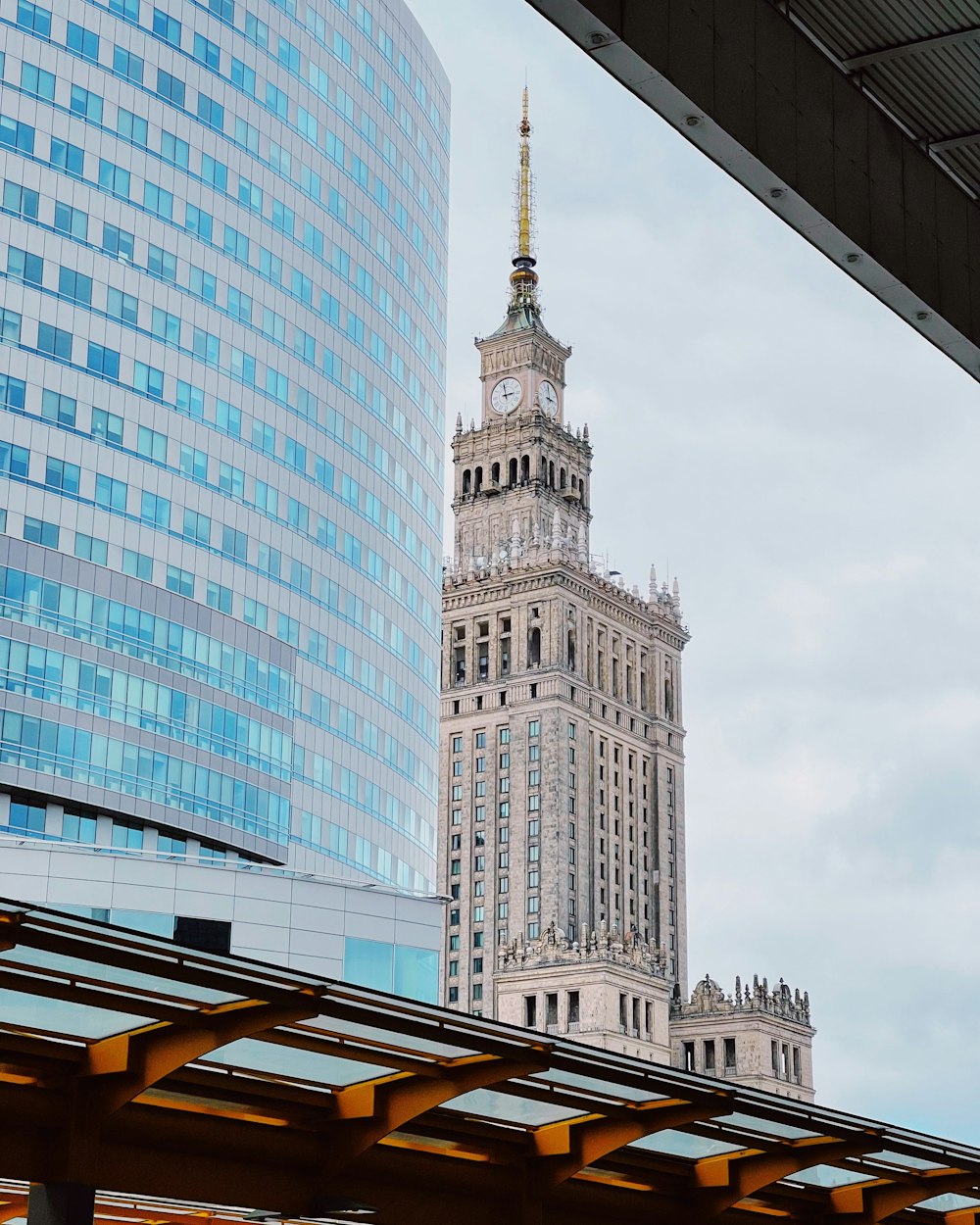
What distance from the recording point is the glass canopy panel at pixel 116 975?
11922mm

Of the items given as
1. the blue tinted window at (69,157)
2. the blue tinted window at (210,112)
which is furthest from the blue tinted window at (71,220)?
the blue tinted window at (210,112)

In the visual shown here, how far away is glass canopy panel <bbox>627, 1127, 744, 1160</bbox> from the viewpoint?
18.0 m

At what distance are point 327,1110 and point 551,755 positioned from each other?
519ft

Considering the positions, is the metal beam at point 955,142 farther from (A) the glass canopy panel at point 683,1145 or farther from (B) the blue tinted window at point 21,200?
(B) the blue tinted window at point 21,200

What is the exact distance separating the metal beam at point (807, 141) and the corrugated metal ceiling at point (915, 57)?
13 centimetres

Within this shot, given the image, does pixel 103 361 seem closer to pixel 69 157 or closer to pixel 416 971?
pixel 69 157

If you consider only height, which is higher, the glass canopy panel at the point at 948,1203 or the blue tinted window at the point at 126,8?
the blue tinted window at the point at 126,8

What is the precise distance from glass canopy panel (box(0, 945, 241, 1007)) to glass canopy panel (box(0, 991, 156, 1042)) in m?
0.37

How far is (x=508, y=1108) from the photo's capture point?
54.2 ft

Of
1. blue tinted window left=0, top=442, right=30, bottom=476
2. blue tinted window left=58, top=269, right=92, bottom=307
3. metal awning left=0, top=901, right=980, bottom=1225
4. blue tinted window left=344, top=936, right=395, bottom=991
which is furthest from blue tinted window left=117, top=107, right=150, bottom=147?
metal awning left=0, top=901, right=980, bottom=1225

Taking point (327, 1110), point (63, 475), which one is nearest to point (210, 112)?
point (63, 475)

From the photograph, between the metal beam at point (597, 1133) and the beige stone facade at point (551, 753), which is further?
the beige stone facade at point (551, 753)

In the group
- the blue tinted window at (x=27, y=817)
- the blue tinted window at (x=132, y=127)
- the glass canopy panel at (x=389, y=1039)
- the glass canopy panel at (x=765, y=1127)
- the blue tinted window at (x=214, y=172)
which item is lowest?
the glass canopy panel at (x=765, y=1127)

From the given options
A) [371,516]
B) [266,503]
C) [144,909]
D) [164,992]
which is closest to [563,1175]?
[164,992]
